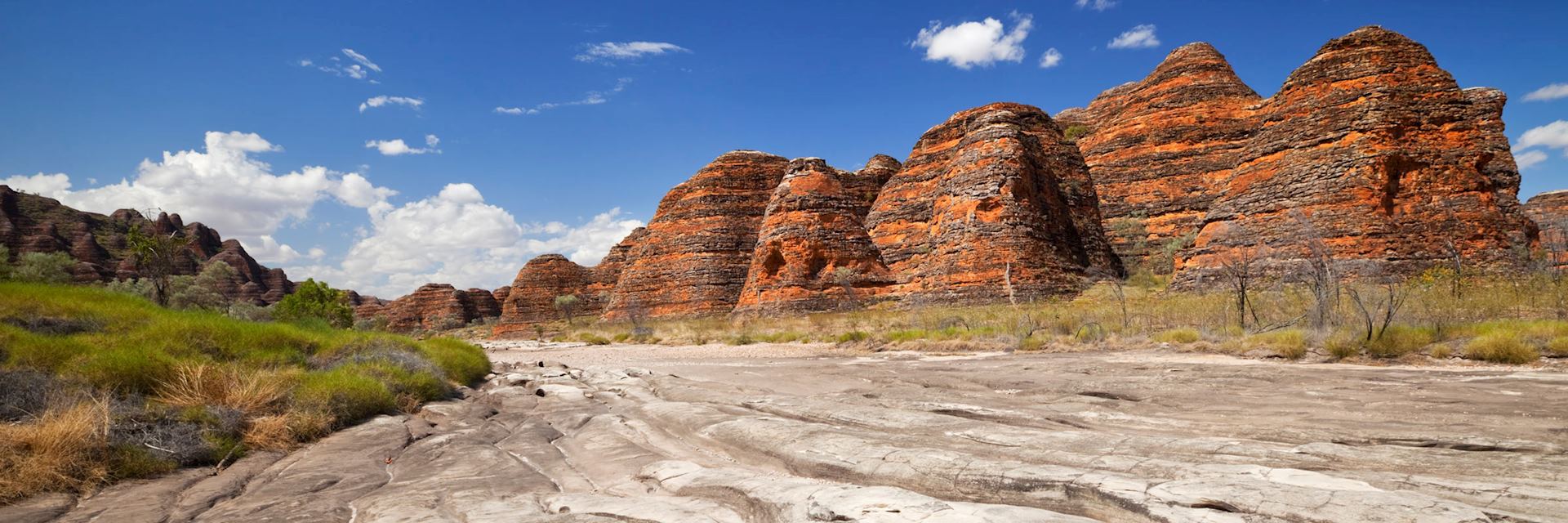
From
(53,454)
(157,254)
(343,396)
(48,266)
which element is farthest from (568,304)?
(53,454)

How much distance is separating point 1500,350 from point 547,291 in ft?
230

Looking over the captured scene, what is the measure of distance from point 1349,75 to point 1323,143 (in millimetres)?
2955

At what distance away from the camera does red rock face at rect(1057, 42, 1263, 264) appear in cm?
3550

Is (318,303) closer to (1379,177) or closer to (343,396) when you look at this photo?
(343,396)

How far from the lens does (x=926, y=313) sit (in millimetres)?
24562

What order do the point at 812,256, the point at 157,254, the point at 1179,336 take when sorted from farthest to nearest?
the point at 812,256 → the point at 157,254 → the point at 1179,336

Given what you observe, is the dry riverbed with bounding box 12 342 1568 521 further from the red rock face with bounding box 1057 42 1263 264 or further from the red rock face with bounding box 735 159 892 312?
the red rock face with bounding box 1057 42 1263 264

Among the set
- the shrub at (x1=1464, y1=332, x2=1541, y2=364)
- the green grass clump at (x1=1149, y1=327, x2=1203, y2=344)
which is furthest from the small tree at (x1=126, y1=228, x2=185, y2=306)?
the shrub at (x1=1464, y1=332, x2=1541, y2=364)

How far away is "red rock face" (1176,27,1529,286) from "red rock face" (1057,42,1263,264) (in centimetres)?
1098

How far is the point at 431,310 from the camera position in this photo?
85.8 m

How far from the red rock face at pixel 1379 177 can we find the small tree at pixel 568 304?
52986mm

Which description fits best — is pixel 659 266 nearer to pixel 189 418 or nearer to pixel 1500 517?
pixel 189 418

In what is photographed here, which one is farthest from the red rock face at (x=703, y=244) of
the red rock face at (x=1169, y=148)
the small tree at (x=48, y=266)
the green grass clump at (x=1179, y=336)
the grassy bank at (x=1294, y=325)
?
the green grass clump at (x=1179, y=336)

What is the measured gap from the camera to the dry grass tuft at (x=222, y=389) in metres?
6.61
